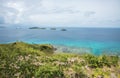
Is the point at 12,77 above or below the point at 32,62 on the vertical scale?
below

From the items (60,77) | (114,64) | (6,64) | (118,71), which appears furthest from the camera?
(114,64)

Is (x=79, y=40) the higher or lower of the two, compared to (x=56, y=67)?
lower

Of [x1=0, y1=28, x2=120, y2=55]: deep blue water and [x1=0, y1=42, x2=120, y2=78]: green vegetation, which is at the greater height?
[x1=0, y1=42, x2=120, y2=78]: green vegetation

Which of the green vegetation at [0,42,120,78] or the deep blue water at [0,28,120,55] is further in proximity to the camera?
the deep blue water at [0,28,120,55]

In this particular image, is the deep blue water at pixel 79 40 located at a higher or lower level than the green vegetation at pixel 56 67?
lower

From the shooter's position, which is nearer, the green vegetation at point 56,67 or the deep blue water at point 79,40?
the green vegetation at point 56,67

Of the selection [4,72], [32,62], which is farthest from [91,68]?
[4,72]

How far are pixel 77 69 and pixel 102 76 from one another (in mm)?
915

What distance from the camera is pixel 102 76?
5871 millimetres

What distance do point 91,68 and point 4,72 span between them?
3203 millimetres

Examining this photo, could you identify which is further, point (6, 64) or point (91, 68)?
point (91, 68)

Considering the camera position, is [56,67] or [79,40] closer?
[56,67]

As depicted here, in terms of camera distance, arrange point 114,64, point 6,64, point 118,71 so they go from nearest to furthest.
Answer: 1. point 6,64
2. point 118,71
3. point 114,64

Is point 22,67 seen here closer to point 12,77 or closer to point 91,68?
point 12,77
